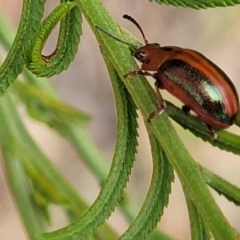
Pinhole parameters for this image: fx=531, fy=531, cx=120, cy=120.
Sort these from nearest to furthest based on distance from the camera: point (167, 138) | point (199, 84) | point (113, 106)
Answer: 1. point (167, 138)
2. point (199, 84)
3. point (113, 106)

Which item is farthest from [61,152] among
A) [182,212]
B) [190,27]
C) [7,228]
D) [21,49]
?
[21,49]

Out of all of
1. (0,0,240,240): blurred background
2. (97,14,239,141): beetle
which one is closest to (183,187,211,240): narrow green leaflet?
(97,14,239,141): beetle

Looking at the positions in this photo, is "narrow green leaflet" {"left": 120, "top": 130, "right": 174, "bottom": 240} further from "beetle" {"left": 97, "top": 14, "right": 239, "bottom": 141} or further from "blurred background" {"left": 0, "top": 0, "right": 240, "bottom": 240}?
"blurred background" {"left": 0, "top": 0, "right": 240, "bottom": 240}

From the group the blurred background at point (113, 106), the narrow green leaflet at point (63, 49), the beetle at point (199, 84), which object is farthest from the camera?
the blurred background at point (113, 106)

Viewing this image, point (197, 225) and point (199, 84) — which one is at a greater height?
point (199, 84)

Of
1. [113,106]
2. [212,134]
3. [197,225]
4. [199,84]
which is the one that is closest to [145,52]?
[199,84]

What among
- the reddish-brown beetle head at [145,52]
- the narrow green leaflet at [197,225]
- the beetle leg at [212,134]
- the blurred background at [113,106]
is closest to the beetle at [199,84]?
the reddish-brown beetle head at [145,52]

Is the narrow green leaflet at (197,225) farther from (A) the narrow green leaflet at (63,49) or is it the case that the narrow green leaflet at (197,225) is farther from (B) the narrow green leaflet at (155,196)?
(A) the narrow green leaflet at (63,49)

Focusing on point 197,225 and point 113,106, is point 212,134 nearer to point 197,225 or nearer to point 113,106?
point 197,225
